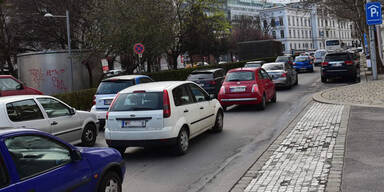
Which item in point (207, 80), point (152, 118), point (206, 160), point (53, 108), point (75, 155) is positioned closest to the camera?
point (75, 155)

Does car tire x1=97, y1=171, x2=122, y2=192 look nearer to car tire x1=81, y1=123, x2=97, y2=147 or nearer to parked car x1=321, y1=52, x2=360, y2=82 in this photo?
car tire x1=81, y1=123, x2=97, y2=147

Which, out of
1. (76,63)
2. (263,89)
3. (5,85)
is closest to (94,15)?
(76,63)

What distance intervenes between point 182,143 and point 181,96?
3.27ft

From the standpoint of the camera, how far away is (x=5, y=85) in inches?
616

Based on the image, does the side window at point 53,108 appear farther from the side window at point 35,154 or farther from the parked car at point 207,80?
the parked car at point 207,80

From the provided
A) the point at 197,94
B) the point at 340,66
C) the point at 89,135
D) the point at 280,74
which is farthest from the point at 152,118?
the point at 340,66

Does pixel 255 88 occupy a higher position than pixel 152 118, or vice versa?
pixel 255 88

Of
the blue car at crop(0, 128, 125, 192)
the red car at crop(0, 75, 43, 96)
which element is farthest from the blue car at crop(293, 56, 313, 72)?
the blue car at crop(0, 128, 125, 192)

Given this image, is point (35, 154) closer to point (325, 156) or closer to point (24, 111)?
point (24, 111)

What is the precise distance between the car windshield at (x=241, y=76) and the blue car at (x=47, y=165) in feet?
32.1

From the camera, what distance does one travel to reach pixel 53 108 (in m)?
8.53

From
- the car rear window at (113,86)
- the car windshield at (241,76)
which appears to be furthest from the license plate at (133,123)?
the car windshield at (241,76)

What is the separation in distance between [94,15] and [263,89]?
1574cm

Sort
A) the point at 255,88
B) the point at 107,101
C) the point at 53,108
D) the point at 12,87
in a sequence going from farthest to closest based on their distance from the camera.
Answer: the point at 12,87, the point at 255,88, the point at 107,101, the point at 53,108
